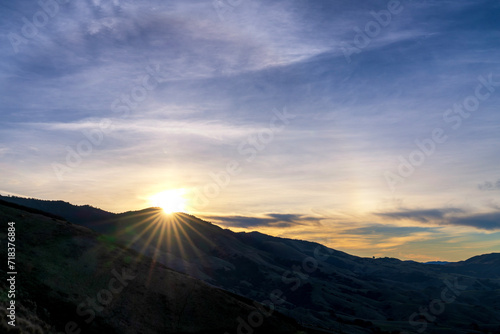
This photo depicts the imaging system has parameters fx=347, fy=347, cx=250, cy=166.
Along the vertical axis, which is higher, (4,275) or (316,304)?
(4,275)

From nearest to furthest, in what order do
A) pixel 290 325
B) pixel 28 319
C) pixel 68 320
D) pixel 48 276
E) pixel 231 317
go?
1. pixel 28 319
2. pixel 68 320
3. pixel 48 276
4. pixel 231 317
5. pixel 290 325

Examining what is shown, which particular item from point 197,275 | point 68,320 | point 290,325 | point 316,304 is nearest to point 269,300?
point 316,304

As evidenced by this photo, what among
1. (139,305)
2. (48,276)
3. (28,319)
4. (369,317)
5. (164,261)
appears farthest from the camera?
(164,261)

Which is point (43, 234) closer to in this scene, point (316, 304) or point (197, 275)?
point (197, 275)

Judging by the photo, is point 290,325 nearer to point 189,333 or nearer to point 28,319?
point 189,333

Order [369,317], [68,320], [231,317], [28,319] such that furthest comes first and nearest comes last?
Answer: [369,317], [231,317], [68,320], [28,319]

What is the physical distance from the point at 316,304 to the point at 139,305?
502ft

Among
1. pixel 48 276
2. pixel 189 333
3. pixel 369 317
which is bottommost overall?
pixel 369 317

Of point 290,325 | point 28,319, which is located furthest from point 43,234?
point 290,325

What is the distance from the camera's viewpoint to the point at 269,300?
17612 cm

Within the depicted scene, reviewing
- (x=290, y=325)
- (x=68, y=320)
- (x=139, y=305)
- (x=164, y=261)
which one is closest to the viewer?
(x=68, y=320)

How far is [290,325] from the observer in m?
63.1

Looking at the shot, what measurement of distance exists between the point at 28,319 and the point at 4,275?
924 centimetres

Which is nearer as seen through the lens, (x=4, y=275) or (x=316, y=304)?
(x=4, y=275)
